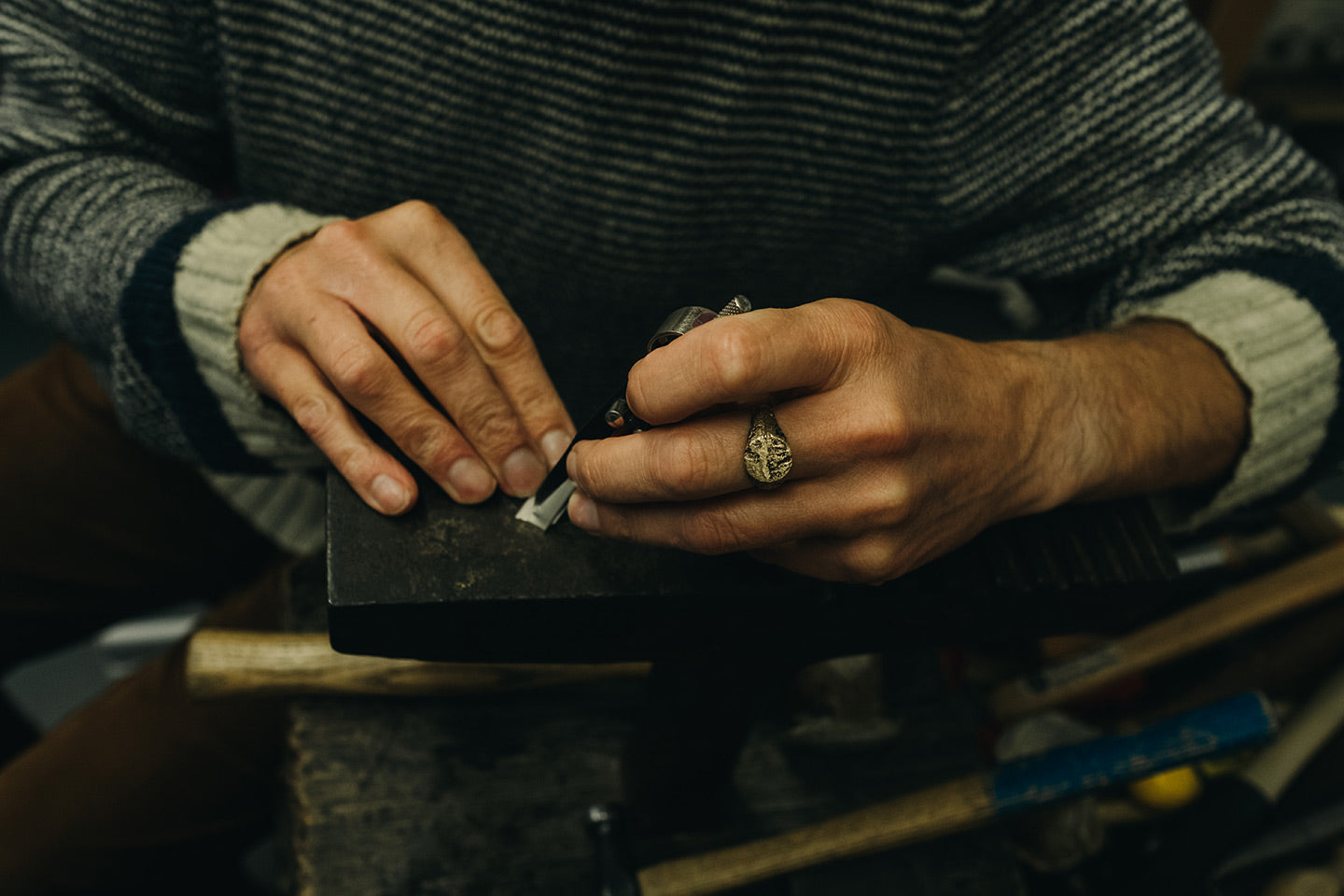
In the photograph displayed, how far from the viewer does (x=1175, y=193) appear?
28.9 inches

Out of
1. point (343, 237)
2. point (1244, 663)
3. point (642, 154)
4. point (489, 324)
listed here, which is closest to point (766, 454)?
point (489, 324)

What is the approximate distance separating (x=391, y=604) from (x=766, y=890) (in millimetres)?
447

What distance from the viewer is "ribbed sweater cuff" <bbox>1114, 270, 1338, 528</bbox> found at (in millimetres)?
659

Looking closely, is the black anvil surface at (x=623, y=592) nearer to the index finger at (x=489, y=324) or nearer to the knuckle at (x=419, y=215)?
the index finger at (x=489, y=324)

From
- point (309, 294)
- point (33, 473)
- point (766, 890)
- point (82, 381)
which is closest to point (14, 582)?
point (33, 473)

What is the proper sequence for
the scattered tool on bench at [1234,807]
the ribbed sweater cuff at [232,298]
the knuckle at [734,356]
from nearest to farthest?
1. the knuckle at [734,356]
2. the ribbed sweater cuff at [232,298]
3. the scattered tool on bench at [1234,807]

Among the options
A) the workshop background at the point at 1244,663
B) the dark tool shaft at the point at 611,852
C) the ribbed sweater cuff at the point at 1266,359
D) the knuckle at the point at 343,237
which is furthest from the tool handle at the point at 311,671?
the ribbed sweater cuff at the point at 1266,359

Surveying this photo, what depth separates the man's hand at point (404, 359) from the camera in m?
0.52

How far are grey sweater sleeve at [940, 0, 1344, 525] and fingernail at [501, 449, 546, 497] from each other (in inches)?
20.9

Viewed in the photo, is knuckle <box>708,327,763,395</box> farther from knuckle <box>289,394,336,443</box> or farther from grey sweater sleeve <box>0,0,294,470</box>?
grey sweater sleeve <box>0,0,294,470</box>

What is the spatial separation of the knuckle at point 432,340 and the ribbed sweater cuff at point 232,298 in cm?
16

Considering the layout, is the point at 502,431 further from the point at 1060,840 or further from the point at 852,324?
the point at 1060,840

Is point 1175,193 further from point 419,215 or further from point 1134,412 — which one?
point 419,215

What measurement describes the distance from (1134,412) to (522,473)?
459 mm
